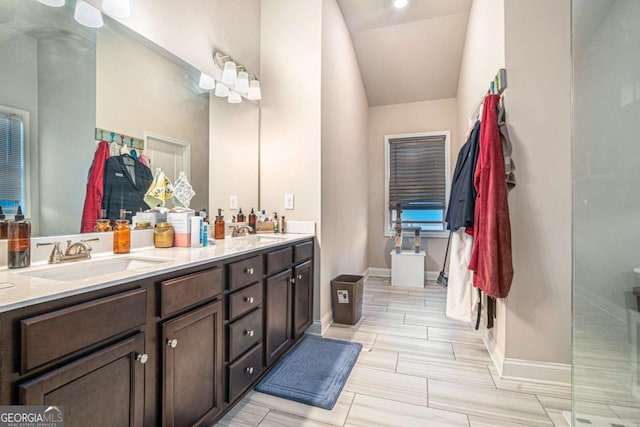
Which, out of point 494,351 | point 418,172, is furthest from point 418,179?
point 494,351

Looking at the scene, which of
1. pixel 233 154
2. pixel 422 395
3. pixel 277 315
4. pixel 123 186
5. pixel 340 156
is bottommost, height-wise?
pixel 422 395

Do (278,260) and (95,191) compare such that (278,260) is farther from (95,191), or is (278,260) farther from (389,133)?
(389,133)

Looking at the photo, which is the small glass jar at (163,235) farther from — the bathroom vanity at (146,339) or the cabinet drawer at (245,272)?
the cabinet drawer at (245,272)

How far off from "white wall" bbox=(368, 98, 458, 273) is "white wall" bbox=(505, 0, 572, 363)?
2785mm

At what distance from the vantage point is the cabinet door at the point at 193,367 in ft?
3.91

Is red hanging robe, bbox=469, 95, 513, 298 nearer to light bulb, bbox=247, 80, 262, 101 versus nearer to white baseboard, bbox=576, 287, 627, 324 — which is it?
white baseboard, bbox=576, 287, 627, 324

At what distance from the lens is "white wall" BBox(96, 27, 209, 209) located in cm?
157

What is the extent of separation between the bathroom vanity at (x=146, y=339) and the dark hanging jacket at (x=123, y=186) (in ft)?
0.97

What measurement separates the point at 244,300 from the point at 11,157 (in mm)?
1186

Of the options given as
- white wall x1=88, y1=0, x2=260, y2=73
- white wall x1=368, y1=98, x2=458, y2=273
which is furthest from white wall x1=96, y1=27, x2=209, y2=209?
white wall x1=368, y1=98, x2=458, y2=273

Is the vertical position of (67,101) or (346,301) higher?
(67,101)

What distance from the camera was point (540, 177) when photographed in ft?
6.26

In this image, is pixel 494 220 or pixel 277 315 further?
pixel 277 315

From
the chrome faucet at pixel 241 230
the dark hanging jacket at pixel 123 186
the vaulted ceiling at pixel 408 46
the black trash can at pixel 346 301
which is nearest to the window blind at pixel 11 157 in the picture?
the dark hanging jacket at pixel 123 186
